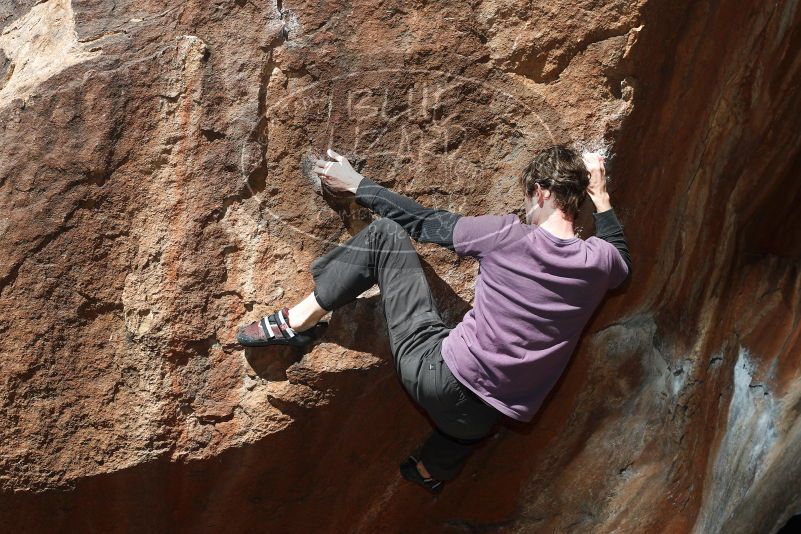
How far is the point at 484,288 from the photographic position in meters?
3.06

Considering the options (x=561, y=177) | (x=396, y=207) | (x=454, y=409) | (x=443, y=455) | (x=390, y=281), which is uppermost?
(x=561, y=177)

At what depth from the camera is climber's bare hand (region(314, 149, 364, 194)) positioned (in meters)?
3.24

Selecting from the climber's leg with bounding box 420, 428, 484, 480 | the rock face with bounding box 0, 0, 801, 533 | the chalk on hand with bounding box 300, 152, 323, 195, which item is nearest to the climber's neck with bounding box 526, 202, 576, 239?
the rock face with bounding box 0, 0, 801, 533

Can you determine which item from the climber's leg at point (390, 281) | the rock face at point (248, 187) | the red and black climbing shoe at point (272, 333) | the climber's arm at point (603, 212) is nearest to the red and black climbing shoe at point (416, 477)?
the rock face at point (248, 187)

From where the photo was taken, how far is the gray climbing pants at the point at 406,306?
314 centimetres

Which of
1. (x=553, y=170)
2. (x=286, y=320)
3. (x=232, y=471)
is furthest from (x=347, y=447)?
(x=553, y=170)

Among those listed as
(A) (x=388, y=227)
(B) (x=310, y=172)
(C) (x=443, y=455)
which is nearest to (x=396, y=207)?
(A) (x=388, y=227)

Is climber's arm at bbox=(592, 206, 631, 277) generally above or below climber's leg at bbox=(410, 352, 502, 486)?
above

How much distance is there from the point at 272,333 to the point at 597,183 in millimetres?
1297

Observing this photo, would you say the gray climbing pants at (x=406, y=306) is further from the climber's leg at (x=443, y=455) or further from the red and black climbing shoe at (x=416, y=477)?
the red and black climbing shoe at (x=416, y=477)

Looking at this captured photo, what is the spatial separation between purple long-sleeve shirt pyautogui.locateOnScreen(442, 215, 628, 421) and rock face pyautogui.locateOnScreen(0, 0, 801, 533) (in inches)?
15.0

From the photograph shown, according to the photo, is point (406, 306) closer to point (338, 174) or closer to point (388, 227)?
point (388, 227)

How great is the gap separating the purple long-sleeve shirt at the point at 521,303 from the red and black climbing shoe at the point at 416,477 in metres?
0.64

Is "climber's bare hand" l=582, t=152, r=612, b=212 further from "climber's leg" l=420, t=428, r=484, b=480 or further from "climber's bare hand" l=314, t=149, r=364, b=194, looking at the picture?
"climber's leg" l=420, t=428, r=484, b=480
